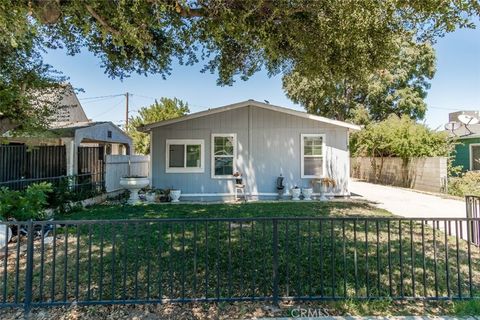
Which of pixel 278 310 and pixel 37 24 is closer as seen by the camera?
pixel 278 310

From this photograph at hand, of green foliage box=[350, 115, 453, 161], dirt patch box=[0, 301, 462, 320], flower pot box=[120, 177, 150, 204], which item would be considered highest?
green foliage box=[350, 115, 453, 161]

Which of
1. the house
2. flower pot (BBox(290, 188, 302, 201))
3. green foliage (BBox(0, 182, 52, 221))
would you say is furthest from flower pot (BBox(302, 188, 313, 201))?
green foliage (BBox(0, 182, 52, 221))

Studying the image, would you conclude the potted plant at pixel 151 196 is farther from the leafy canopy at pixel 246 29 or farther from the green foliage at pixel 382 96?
the green foliage at pixel 382 96

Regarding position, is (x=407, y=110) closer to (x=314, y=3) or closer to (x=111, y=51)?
(x=314, y=3)

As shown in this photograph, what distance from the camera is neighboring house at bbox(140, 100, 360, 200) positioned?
10.7m

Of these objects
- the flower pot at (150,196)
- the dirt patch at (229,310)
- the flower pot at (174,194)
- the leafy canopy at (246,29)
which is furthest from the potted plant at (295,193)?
the dirt patch at (229,310)

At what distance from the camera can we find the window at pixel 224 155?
10.7m

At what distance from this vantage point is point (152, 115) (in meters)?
23.1

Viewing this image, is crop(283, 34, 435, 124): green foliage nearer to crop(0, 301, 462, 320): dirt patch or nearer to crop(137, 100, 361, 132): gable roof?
crop(137, 100, 361, 132): gable roof

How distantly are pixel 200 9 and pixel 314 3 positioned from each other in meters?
1.92

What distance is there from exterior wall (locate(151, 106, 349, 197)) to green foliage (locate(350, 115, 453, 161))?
16.3 ft

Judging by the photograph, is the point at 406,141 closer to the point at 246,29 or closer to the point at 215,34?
the point at 246,29

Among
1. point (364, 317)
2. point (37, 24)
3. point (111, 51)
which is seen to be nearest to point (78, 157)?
point (111, 51)

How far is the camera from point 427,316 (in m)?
3.00
